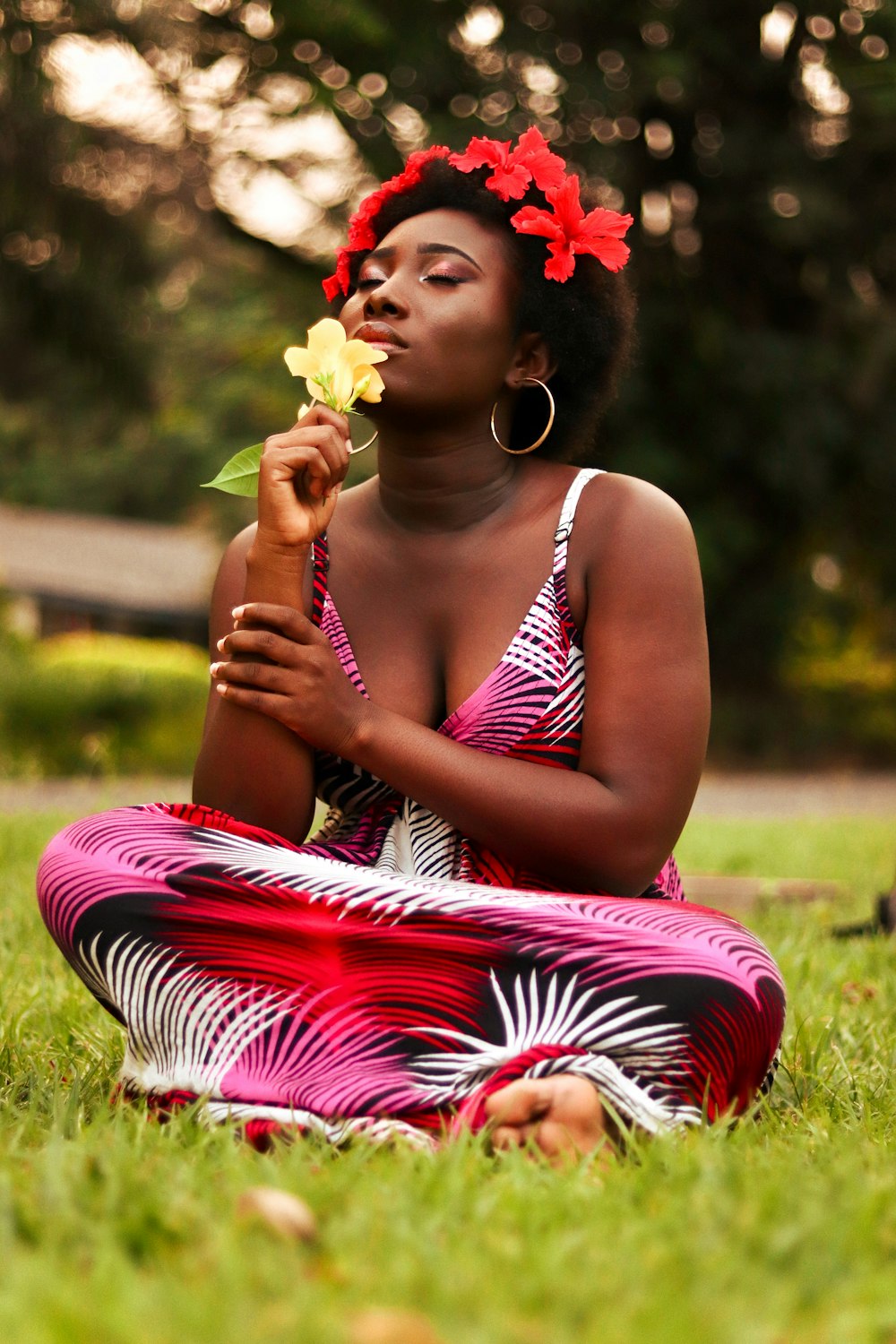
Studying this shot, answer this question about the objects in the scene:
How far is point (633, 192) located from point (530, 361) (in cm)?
1552

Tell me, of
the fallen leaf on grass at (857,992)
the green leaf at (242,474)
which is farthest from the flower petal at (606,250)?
the fallen leaf on grass at (857,992)

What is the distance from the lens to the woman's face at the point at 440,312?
2.75 metres

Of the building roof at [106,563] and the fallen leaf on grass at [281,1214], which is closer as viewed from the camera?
the fallen leaf on grass at [281,1214]

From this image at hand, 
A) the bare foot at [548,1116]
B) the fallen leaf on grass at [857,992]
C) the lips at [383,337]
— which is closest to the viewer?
the bare foot at [548,1116]

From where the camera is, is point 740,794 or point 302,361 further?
point 740,794

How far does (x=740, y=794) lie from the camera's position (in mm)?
16250

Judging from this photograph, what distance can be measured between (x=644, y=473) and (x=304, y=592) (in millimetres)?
15381

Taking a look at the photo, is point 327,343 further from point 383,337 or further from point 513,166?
point 513,166

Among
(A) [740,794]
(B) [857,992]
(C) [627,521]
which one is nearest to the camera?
(C) [627,521]

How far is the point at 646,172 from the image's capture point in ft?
58.4

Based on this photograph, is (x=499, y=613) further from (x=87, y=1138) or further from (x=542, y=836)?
(x=87, y=1138)

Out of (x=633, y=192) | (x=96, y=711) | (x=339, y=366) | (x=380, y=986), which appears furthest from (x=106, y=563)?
(x=380, y=986)

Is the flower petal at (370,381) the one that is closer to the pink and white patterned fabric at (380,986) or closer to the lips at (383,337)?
the lips at (383,337)

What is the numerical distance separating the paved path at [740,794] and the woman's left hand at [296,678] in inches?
208
